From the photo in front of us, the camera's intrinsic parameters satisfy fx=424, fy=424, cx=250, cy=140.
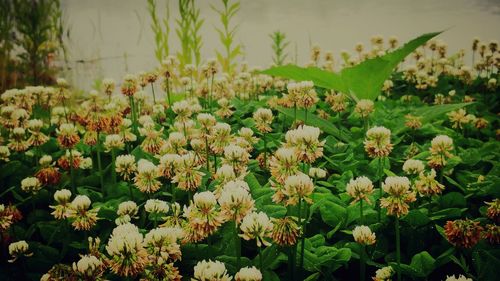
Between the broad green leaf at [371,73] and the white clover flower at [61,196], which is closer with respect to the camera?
the white clover flower at [61,196]

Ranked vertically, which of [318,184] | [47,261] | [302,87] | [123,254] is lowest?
[47,261]

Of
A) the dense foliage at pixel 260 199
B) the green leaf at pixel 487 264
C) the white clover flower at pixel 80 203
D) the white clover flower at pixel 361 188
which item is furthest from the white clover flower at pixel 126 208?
the green leaf at pixel 487 264

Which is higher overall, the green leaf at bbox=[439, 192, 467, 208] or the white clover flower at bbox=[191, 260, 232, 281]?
the white clover flower at bbox=[191, 260, 232, 281]

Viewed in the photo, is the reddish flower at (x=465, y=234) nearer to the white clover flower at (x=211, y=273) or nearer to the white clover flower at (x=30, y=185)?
the white clover flower at (x=211, y=273)

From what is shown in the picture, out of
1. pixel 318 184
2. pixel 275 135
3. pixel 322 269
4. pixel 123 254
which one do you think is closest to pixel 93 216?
pixel 123 254

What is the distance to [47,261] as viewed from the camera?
1.42 m

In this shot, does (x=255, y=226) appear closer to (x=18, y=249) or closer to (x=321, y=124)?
(x=18, y=249)

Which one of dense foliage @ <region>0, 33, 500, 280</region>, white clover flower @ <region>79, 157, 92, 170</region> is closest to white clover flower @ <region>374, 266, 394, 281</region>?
dense foliage @ <region>0, 33, 500, 280</region>

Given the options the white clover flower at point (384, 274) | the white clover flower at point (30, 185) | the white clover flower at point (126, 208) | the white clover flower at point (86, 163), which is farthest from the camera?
the white clover flower at point (86, 163)

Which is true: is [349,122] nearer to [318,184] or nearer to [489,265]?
[318,184]

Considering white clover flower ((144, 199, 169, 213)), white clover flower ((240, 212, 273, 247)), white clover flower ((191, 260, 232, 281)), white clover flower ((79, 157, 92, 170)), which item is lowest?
white clover flower ((79, 157, 92, 170))

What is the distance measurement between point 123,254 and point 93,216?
0.48 m

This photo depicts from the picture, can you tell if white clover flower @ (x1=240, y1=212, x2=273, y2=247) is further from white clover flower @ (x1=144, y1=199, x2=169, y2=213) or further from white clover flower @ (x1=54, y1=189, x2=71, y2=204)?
white clover flower @ (x1=54, y1=189, x2=71, y2=204)

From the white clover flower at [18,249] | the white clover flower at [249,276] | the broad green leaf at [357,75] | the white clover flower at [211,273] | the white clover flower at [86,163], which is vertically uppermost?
the broad green leaf at [357,75]
